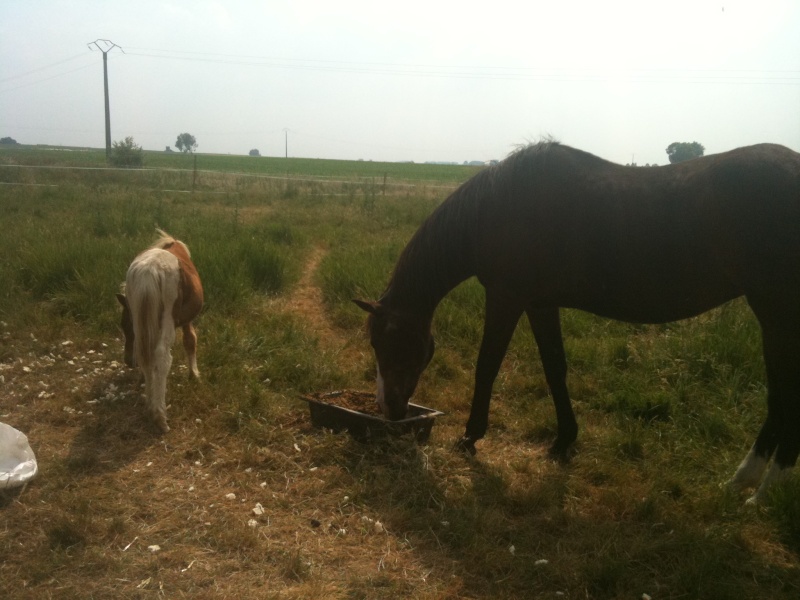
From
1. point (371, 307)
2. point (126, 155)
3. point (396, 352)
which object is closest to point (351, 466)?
point (396, 352)

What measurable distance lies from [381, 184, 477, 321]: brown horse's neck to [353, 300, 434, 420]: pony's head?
92 mm

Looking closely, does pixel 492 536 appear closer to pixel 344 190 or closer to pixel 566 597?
pixel 566 597

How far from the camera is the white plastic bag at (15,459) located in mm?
3145

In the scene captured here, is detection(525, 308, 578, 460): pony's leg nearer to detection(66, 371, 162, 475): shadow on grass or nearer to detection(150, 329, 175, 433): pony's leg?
detection(150, 329, 175, 433): pony's leg

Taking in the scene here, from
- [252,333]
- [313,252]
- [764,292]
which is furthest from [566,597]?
[313,252]

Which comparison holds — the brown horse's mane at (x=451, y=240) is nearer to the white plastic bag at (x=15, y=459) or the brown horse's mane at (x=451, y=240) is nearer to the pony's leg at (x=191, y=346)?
the pony's leg at (x=191, y=346)

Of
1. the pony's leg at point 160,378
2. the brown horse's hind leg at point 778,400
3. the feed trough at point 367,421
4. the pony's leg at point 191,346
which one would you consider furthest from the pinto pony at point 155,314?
the brown horse's hind leg at point 778,400

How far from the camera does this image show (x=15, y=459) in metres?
3.26

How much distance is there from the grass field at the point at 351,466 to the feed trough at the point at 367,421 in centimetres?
10

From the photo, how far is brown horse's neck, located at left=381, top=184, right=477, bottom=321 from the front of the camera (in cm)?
378

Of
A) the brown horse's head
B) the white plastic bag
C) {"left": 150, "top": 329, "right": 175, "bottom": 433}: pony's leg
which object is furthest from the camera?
the brown horse's head

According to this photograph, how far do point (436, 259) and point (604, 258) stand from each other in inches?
41.5

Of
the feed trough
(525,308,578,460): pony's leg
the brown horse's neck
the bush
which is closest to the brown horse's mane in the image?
the brown horse's neck

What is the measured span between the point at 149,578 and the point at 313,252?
7.03 m
